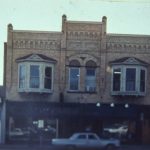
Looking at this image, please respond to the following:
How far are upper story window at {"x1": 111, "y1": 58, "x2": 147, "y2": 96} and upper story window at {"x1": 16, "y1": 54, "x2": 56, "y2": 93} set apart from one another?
4910 millimetres

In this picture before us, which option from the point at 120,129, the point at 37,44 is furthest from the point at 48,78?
the point at 120,129

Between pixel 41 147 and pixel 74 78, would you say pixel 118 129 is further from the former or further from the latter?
pixel 41 147

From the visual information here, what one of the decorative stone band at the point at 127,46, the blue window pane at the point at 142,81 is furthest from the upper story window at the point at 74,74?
the blue window pane at the point at 142,81

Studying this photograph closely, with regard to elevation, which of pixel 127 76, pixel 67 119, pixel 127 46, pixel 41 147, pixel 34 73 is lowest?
pixel 41 147

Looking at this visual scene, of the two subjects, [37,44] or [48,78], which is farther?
[37,44]

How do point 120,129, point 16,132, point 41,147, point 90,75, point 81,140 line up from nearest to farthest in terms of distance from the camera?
point 81,140
point 41,147
point 16,132
point 90,75
point 120,129

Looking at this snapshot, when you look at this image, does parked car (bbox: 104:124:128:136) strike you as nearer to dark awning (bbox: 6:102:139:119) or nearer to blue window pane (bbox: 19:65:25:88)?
dark awning (bbox: 6:102:139:119)

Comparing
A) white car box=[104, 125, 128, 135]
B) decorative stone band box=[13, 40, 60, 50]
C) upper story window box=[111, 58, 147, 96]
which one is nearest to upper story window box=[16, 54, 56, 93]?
decorative stone band box=[13, 40, 60, 50]

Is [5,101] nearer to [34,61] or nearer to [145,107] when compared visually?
[34,61]

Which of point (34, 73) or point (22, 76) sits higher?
point (34, 73)

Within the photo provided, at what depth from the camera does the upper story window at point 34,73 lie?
129 ft

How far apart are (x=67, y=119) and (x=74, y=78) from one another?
3.19 meters

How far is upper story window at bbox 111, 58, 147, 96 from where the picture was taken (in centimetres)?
4006

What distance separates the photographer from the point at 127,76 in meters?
40.3
